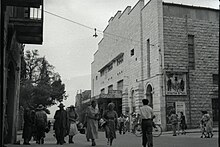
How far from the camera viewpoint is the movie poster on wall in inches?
1133

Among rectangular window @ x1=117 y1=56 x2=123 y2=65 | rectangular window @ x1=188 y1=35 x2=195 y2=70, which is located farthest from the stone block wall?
rectangular window @ x1=117 y1=56 x2=123 y2=65

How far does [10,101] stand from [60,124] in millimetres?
2272

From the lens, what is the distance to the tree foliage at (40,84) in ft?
152

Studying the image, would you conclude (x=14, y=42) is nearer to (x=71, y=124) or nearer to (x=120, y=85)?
(x=71, y=124)

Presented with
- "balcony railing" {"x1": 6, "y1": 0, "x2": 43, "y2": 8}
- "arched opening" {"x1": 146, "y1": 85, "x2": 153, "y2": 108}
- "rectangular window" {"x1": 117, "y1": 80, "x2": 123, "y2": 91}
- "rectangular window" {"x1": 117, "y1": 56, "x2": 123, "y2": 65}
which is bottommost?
"arched opening" {"x1": 146, "y1": 85, "x2": 153, "y2": 108}

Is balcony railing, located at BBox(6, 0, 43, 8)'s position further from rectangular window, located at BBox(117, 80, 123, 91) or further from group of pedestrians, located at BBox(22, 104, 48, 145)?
rectangular window, located at BBox(117, 80, 123, 91)

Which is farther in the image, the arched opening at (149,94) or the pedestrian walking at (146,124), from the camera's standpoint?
the arched opening at (149,94)

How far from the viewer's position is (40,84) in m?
48.9

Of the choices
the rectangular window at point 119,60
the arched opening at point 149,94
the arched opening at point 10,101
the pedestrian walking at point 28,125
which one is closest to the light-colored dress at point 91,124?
the pedestrian walking at point 28,125

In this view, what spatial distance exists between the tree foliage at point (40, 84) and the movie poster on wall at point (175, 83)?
22543 millimetres

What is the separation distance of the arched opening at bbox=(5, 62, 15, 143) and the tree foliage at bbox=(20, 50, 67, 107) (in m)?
31.0

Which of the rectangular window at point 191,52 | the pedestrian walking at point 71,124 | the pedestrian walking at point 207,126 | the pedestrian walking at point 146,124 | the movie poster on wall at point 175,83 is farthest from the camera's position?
the rectangular window at point 191,52

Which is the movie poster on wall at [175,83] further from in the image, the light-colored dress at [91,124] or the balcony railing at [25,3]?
the balcony railing at [25,3]

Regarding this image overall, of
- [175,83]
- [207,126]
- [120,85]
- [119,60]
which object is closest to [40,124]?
[207,126]
